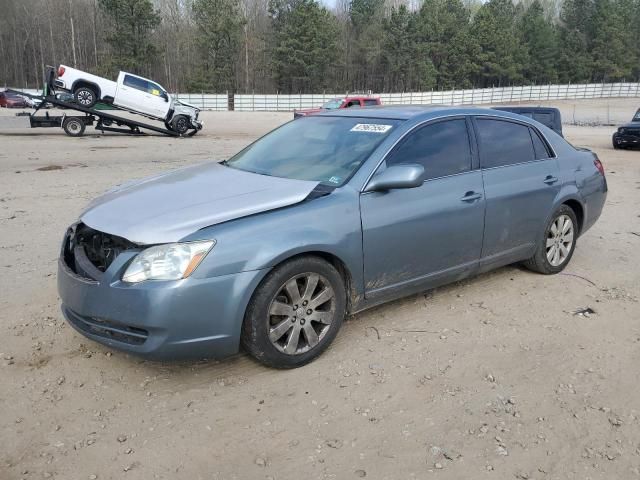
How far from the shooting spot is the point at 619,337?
12.9ft

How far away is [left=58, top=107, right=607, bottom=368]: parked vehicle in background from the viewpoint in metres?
3.01

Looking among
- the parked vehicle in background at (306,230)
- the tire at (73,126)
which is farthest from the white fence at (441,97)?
the parked vehicle in background at (306,230)

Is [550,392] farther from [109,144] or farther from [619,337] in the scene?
[109,144]

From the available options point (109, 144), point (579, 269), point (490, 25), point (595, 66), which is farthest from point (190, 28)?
point (579, 269)

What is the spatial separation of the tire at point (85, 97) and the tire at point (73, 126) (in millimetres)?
647

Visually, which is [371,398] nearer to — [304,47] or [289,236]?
[289,236]

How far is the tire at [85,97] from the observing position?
19.9 meters

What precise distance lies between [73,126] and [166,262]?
19524 mm

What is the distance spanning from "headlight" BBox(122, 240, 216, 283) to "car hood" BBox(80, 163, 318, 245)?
57mm

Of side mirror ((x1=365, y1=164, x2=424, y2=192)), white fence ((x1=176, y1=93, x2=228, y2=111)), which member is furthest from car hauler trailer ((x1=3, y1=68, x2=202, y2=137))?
white fence ((x1=176, y1=93, x2=228, y2=111))

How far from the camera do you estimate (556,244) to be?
515cm

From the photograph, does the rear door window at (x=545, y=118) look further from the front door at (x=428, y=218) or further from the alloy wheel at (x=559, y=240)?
the front door at (x=428, y=218)

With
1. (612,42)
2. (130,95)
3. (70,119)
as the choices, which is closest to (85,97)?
(70,119)

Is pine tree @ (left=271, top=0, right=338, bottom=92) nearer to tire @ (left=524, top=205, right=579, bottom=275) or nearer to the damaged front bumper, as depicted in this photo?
tire @ (left=524, top=205, right=579, bottom=275)
